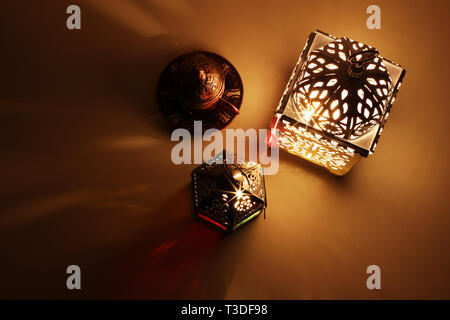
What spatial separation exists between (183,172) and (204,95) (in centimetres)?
35

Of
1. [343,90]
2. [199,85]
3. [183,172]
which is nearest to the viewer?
[343,90]

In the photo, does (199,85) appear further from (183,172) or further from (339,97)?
(339,97)

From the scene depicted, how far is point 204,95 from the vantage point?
3.76ft

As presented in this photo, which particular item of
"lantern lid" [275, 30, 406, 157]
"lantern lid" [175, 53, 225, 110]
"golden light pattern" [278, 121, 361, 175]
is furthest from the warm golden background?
"lantern lid" [275, 30, 406, 157]

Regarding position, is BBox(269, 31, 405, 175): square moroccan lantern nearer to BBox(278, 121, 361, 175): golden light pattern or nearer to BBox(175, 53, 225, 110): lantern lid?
BBox(278, 121, 361, 175): golden light pattern

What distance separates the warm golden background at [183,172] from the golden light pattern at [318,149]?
66 millimetres

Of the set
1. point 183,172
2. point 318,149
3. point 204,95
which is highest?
point 204,95

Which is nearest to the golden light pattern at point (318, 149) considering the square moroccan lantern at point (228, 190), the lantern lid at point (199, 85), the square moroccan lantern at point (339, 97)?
the square moroccan lantern at point (339, 97)

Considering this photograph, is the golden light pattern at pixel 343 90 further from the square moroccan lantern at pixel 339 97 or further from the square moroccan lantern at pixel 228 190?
the square moroccan lantern at pixel 228 190

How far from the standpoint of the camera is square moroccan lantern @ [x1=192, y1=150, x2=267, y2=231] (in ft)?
3.27

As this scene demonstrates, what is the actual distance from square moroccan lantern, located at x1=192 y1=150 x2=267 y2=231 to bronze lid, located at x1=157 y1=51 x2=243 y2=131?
0.25m

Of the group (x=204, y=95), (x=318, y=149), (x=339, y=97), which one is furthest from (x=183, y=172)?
(x=339, y=97)

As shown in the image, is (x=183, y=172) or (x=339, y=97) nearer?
(x=339, y=97)

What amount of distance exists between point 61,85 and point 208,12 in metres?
0.75
